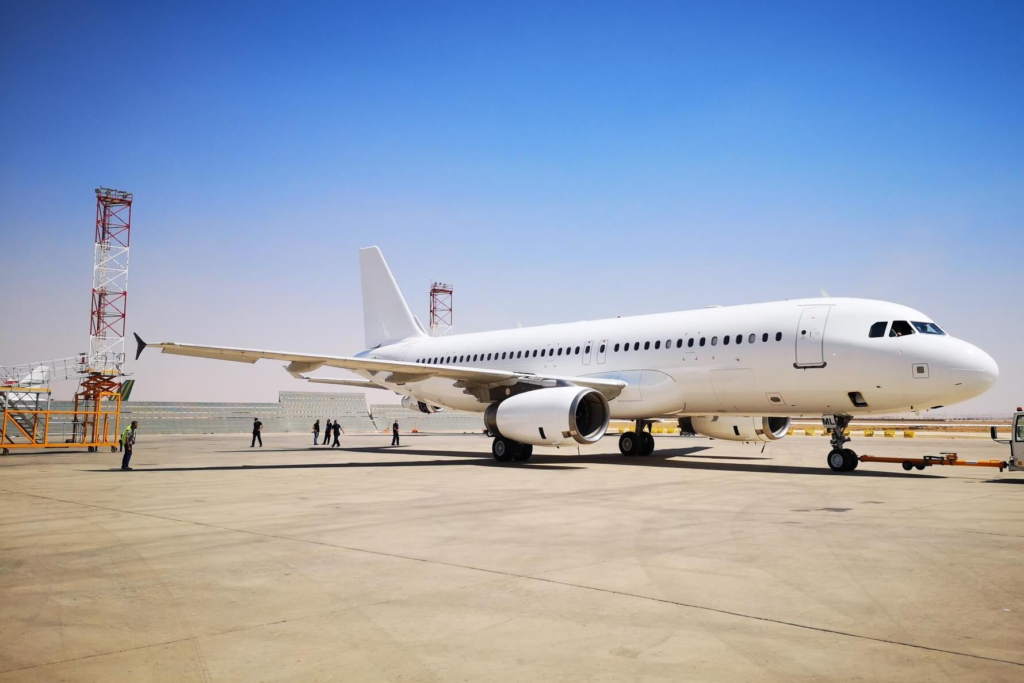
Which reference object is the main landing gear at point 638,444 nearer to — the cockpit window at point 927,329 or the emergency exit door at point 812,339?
the emergency exit door at point 812,339

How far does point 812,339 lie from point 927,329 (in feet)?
8.05

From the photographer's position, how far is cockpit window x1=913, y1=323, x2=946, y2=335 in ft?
55.8

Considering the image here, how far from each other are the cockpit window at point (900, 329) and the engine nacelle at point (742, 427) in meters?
6.45

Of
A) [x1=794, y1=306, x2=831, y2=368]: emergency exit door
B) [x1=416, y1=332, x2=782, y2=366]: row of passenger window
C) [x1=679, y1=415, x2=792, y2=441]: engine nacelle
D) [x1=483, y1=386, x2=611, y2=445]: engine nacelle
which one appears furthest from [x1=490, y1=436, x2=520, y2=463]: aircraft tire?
[x1=794, y1=306, x2=831, y2=368]: emergency exit door

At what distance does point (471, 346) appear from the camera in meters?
28.2

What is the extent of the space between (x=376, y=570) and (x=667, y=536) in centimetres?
341

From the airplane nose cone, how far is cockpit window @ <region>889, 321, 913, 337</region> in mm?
→ 1223

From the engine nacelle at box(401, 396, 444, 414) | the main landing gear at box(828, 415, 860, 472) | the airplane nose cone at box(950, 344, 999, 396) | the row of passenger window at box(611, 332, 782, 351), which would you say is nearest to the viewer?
the airplane nose cone at box(950, 344, 999, 396)

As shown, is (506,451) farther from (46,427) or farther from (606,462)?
(46,427)

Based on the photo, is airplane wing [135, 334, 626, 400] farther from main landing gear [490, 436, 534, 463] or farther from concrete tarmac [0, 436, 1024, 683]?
concrete tarmac [0, 436, 1024, 683]

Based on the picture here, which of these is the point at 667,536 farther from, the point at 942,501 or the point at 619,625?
the point at 942,501

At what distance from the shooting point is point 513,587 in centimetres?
590

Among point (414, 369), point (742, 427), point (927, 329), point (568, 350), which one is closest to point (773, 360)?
point (927, 329)

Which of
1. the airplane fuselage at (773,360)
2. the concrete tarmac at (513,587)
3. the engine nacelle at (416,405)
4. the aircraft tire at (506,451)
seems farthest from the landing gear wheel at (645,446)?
the concrete tarmac at (513,587)
